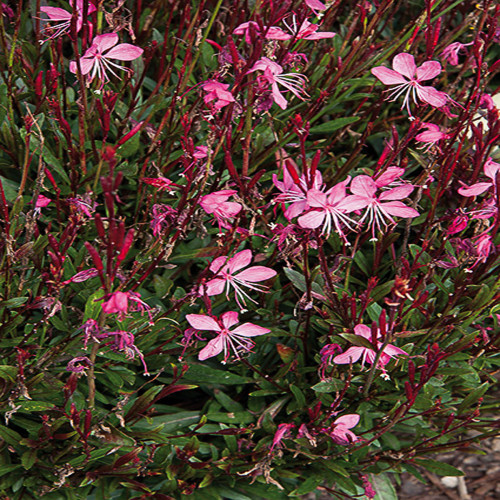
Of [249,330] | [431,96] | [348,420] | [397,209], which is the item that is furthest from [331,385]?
[431,96]

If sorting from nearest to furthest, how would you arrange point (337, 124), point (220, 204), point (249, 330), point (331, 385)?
point (220, 204) → point (249, 330) → point (331, 385) → point (337, 124)

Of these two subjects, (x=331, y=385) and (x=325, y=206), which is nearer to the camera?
(x=325, y=206)

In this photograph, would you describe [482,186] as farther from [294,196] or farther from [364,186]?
[294,196]

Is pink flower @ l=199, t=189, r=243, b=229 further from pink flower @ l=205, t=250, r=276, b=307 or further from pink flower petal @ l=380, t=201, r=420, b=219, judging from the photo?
pink flower petal @ l=380, t=201, r=420, b=219

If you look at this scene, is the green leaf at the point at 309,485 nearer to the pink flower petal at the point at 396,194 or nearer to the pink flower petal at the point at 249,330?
the pink flower petal at the point at 249,330

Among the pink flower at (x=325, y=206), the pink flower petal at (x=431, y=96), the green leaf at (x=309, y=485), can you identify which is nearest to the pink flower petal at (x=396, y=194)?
the pink flower at (x=325, y=206)

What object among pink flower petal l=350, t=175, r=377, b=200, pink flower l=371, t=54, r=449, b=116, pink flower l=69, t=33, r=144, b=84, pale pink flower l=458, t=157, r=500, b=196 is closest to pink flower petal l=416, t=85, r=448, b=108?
pink flower l=371, t=54, r=449, b=116
